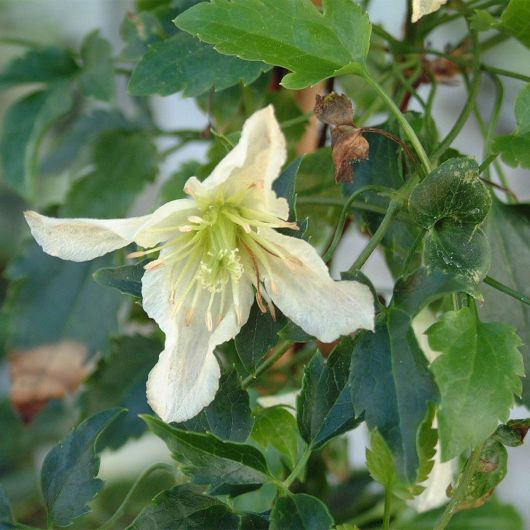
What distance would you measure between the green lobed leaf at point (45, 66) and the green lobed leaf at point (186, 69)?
253 millimetres

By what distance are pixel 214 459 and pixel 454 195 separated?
0.55 ft

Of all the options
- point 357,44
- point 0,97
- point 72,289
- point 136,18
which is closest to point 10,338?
point 72,289

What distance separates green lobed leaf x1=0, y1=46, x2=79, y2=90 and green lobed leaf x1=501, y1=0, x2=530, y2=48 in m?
0.41

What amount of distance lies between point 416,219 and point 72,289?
42 cm

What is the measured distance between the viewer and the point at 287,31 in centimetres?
40

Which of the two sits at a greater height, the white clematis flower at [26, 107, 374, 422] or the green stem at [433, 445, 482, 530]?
the white clematis flower at [26, 107, 374, 422]

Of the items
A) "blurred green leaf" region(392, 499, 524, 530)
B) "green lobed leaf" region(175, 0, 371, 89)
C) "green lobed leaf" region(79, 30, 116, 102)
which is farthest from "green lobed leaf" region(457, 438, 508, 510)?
"green lobed leaf" region(79, 30, 116, 102)

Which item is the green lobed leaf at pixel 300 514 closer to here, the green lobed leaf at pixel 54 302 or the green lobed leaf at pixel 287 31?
the green lobed leaf at pixel 287 31

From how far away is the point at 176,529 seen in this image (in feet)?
1.29

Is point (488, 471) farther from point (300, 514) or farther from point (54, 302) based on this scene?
point (54, 302)

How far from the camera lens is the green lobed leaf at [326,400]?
0.40 metres

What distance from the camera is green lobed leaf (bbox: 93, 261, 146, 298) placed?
16.5 inches

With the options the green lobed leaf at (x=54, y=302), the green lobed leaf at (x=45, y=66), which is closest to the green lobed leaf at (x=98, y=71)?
the green lobed leaf at (x=45, y=66)

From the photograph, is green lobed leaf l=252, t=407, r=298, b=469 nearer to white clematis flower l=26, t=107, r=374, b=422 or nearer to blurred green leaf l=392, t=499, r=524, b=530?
white clematis flower l=26, t=107, r=374, b=422
